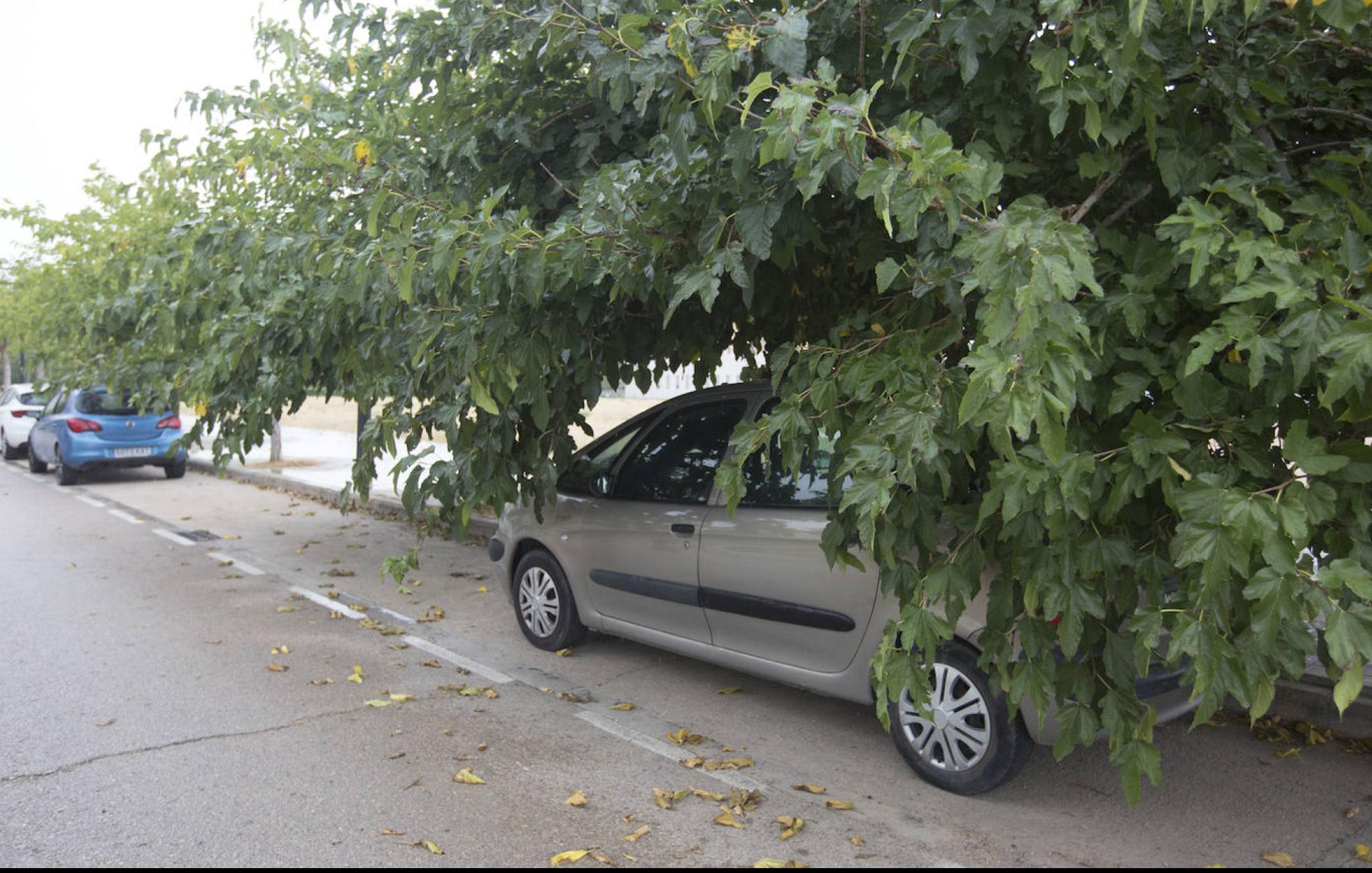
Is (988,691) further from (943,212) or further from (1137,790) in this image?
(943,212)

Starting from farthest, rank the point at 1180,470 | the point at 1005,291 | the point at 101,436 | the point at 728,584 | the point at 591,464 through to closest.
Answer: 1. the point at 101,436
2. the point at 591,464
3. the point at 728,584
4. the point at 1180,470
5. the point at 1005,291

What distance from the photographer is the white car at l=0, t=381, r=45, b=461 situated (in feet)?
62.8

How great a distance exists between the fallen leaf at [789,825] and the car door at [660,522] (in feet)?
4.57

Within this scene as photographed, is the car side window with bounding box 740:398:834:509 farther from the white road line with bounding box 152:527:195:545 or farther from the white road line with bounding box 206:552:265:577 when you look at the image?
the white road line with bounding box 152:527:195:545

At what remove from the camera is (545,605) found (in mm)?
6242

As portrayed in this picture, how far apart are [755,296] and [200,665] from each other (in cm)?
386

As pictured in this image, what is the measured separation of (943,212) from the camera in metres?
2.96

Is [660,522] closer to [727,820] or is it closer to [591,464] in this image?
[591,464]

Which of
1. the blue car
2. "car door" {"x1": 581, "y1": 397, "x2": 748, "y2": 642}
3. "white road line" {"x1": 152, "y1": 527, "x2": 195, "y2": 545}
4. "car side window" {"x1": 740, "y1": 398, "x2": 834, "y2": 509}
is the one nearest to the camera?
"car side window" {"x1": 740, "y1": 398, "x2": 834, "y2": 509}

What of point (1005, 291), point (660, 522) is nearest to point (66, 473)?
point (660, 522)

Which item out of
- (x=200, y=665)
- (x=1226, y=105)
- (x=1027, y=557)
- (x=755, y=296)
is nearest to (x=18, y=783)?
(x=200, y=665)

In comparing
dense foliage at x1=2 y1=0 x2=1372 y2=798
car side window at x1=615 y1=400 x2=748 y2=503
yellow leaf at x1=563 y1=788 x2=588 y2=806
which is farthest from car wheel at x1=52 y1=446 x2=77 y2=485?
yellow leaf at x1=563 y1=788 x2=588 y2=806

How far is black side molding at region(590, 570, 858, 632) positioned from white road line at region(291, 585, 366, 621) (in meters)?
2.32

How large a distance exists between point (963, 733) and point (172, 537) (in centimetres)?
918
